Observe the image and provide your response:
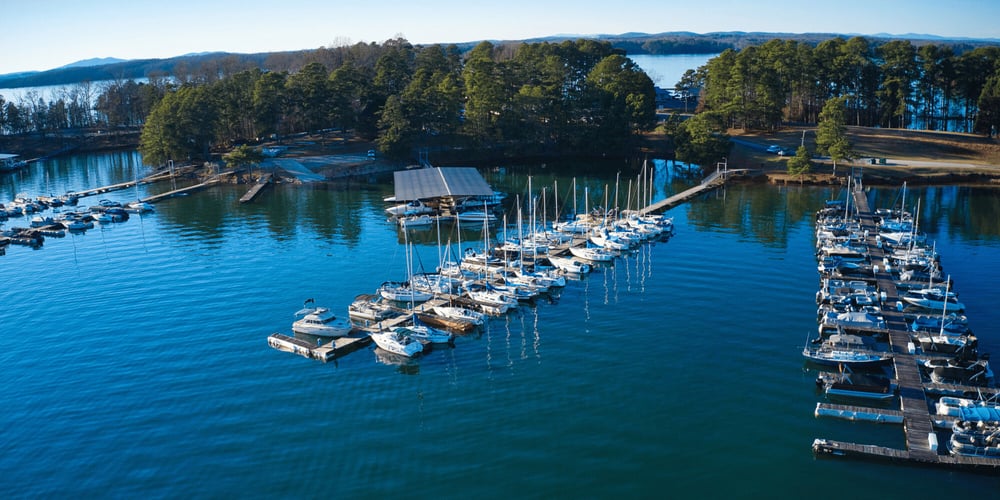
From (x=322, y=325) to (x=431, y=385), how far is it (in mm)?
9549

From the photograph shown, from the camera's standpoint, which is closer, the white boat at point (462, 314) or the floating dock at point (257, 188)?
the white boat at point (462, 314)

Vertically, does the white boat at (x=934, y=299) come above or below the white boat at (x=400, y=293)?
below

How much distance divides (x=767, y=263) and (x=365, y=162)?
61.5 m

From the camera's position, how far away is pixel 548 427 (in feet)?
111

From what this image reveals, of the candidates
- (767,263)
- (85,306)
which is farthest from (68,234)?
(767,263)

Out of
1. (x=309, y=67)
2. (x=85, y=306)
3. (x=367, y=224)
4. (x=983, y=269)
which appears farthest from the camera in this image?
(x=309, y=67)

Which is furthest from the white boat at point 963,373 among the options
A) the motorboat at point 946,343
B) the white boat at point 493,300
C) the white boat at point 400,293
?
the white boat at point 400,293

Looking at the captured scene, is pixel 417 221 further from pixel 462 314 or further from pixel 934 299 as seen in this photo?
pixel 934 299

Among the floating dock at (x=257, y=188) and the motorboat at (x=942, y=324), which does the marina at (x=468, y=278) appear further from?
the motorboat at (x=942, y=324)

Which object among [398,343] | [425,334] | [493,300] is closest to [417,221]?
[493,300]

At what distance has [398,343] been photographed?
4162 centimetres

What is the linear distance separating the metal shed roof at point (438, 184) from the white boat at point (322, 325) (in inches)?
1145

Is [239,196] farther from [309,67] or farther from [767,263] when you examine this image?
[767,263]

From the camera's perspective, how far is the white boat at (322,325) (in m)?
44.3
